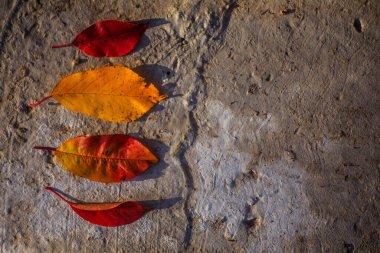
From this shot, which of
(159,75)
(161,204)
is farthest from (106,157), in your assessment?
(159,75)

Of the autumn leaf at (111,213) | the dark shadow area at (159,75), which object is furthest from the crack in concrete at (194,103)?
the autumn leaf at (111,213)

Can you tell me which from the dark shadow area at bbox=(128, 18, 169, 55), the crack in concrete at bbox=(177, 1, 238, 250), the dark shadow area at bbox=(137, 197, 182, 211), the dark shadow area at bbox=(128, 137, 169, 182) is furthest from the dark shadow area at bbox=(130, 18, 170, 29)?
the dark shadow area at bbox=(137, 197, 182, 211)

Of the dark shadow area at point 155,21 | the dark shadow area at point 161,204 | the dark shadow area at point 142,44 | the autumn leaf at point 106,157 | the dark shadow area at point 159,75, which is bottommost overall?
the dark shadow area at point 161,204

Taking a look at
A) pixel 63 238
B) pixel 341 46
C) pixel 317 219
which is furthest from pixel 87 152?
pixel 341 46

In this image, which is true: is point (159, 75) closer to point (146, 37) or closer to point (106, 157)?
point (146, 37)

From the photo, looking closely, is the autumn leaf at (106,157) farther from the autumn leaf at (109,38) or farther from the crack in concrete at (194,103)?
the autumn leaf at (109,38)

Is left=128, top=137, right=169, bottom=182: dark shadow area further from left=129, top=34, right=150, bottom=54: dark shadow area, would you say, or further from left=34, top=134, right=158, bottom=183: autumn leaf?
left=129, top=34, right=150, bottom=54: dark shadow area

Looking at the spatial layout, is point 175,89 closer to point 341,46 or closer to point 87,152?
point 87,152

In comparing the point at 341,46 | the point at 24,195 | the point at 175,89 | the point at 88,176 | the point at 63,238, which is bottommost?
the point at 63,238
